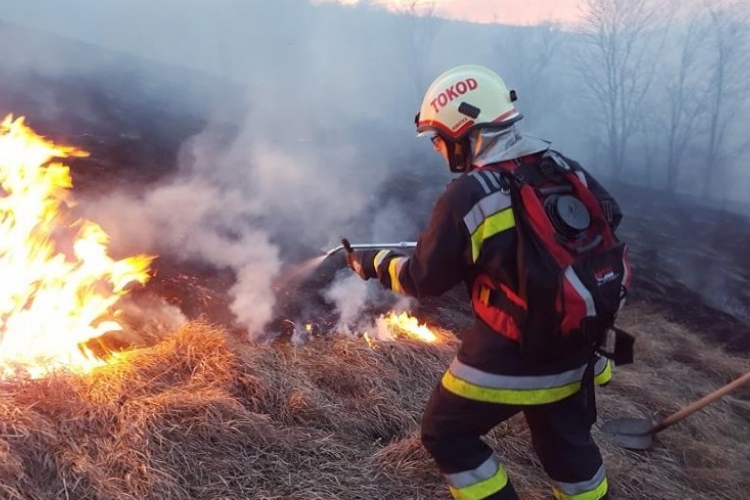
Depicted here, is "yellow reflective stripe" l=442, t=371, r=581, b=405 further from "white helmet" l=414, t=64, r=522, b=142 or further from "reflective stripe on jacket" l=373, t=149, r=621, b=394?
"white helmet" l=414, t=64, r=522, b=142

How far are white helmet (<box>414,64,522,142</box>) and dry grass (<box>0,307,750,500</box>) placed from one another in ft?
6.00

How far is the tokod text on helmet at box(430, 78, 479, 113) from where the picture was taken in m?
2.56

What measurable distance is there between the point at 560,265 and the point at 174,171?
918 centimetres

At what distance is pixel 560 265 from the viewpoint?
7.02 ft

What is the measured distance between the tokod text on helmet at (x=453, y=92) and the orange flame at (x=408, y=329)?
9.05 feet

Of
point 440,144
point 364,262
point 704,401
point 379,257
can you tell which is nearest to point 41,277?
point 364,262

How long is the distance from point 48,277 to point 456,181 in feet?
9.68

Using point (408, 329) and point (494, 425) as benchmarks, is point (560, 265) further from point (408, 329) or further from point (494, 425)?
point (408, 329)

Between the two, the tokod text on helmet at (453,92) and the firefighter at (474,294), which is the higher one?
the tokod text on helmet at (453,92)

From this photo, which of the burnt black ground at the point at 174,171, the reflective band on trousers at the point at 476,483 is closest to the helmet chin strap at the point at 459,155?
the reflective band on trousers at the point at 476,483

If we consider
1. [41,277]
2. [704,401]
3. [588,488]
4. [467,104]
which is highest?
[467,104]

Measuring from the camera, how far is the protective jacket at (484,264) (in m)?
2.20

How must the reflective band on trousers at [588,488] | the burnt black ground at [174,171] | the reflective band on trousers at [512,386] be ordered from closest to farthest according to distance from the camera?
1. the reflective band on trousers at [512,386]
2. the reflective band on trousers at [588,488]
3. the burnt black ground at [174,171]

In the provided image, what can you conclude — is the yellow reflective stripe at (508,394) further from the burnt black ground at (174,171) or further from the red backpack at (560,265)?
the burnt black ground at (174,171)
